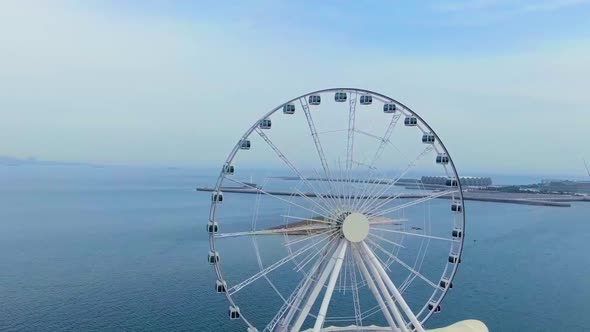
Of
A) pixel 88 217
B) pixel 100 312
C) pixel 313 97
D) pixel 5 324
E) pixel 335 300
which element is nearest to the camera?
pixel 313 97

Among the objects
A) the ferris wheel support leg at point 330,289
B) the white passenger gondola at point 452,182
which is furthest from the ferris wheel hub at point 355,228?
the white passenger gondola at point 452,182

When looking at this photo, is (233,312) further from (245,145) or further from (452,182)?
(452,182)

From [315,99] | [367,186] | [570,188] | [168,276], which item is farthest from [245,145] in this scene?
[570,188]

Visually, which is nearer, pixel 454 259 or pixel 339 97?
pixel 454 259

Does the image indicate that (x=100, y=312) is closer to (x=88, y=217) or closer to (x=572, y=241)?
(x=88, y=217)

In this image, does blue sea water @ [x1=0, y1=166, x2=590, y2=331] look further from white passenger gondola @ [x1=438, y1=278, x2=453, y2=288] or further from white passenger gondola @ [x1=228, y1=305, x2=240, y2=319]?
white passenger gondola @ [x1=438, y1=278, x2=453, y2=288]

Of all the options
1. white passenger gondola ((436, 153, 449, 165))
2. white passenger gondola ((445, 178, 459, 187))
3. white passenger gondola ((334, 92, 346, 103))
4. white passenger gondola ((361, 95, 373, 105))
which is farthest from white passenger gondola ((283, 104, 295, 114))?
white passenger gondola ((445, 178, 459, 187))

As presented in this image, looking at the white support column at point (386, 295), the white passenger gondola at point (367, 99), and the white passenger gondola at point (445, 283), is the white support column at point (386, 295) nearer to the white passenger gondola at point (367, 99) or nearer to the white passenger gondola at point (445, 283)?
the white passenger gondola at point (445, 283)

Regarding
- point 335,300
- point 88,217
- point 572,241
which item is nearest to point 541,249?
point 572,241
